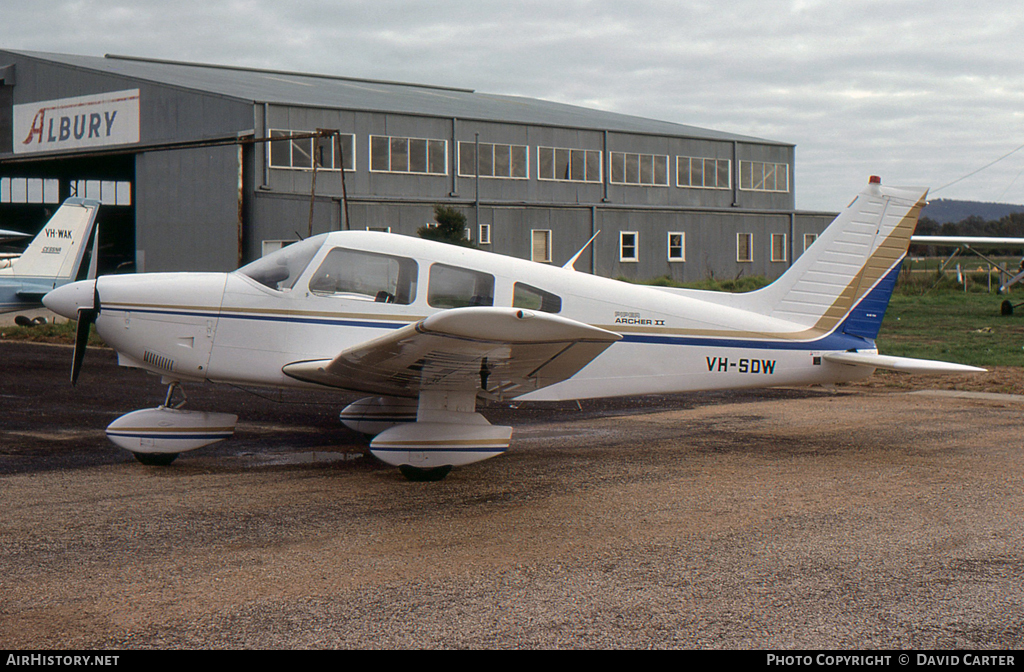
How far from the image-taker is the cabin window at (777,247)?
43781 millimetres

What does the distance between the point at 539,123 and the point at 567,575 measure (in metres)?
34.9

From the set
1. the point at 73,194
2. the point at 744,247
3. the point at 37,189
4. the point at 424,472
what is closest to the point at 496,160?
the point at 744,247

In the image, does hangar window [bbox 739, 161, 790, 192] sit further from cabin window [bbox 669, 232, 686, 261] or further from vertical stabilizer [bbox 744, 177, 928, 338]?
vertical stabilizer [bbox 744, 177, 928, 338]

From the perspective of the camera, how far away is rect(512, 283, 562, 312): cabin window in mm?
8031

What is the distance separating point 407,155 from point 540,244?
604 centimetres

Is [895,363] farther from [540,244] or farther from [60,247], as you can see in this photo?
[540,244]

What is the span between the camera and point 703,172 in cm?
4409

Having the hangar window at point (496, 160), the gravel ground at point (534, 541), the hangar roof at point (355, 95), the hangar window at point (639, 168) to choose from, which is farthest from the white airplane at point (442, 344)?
the hangar window at point (639, 168)

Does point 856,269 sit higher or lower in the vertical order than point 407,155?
lower

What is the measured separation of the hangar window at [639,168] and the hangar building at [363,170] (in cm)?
8

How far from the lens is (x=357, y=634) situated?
13.5 feet

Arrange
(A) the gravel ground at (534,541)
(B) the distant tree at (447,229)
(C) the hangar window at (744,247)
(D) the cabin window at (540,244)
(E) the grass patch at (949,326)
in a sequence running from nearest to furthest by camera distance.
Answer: (A) the gravel ground at (534,541), (E) the grass patch at (949,326), (B) the distant tree at (447,229), (D) the cabin window at (540,244), (C) the hangar window at (744,247)

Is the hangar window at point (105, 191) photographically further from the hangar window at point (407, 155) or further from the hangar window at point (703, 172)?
the hangar window at point (703, 172)

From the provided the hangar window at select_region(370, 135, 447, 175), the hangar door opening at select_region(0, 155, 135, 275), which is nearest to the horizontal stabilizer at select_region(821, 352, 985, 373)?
the hangar window at select_region(370, 135, 447, 175)
